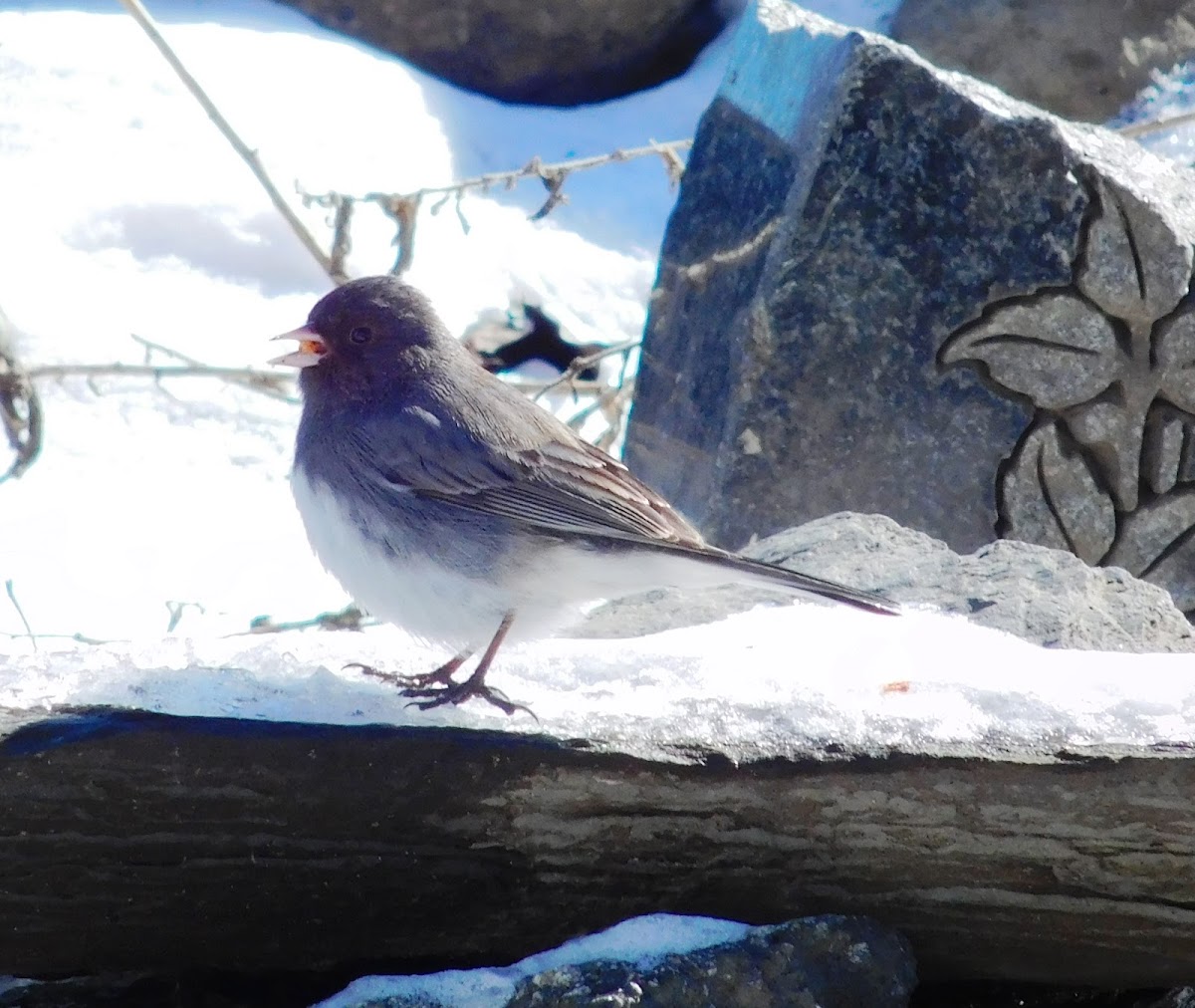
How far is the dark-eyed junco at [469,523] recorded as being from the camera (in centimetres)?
229

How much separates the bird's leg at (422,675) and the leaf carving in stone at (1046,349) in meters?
1.62

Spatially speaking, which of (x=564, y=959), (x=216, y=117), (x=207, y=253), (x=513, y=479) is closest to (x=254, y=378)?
(x=216, y=117)

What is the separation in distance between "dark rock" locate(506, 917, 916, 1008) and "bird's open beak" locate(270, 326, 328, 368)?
3.56 ft

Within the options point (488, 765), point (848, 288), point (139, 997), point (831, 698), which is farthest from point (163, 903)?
point (848, 288)

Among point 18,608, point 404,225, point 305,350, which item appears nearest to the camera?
point 305,350

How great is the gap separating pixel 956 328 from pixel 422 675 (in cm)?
170

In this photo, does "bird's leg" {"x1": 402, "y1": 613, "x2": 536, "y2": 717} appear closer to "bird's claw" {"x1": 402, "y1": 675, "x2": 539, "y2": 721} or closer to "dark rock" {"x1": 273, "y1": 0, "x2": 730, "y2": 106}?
"bird's claw" {"x1": 402, "y1": 675, "x2": 539, "y2": 721}

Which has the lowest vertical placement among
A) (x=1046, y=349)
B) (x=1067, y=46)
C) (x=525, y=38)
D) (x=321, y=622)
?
(x=321, y=622)

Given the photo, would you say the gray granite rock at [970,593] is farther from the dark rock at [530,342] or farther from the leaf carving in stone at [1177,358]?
the dark rock at [530,342]

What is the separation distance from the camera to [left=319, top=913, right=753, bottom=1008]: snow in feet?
6.14

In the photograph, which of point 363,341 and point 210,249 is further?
point 210,249

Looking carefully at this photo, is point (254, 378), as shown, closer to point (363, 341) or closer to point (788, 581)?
point (363, 341)

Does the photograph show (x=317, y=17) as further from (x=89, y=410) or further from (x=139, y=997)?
(x=139, y=997)

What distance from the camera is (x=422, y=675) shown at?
7.62 feet
